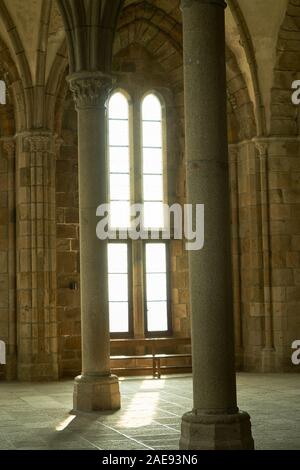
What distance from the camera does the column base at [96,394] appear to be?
10.5 metres

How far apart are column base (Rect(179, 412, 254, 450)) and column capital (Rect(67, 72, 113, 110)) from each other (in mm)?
5074

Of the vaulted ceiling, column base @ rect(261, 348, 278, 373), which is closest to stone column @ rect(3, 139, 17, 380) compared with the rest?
the vaulted ceiling

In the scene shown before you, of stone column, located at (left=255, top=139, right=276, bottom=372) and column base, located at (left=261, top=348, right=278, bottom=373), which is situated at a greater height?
stone column, located at (left=255, top=139, right=276, bottom=372)

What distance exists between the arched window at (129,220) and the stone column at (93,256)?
18.8 ft

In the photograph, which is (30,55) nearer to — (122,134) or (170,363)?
(122,134)

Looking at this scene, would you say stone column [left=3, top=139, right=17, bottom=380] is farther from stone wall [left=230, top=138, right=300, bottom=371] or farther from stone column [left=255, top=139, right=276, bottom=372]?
stone column [left=255, top=139, right=276, bottom=372]

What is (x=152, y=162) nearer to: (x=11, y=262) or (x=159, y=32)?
(x=159, y=32)

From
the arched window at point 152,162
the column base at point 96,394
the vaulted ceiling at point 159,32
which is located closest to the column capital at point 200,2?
the column base at point 96,394

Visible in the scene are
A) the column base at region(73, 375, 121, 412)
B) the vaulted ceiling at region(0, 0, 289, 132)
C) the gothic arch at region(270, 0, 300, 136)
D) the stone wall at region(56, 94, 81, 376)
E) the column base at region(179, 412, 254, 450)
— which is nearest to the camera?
the column base at region(179, 412, 254, 450)

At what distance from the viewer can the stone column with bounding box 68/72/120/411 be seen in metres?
10.6

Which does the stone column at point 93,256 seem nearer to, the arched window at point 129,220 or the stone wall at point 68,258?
the stone wall at point 68,258

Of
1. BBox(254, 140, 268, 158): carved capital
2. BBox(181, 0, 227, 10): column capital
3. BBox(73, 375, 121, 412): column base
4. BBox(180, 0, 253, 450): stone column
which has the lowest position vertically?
BBox(73, 375, 121, 412): column base

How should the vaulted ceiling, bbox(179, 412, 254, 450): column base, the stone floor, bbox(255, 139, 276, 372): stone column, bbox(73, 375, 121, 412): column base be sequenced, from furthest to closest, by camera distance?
bbox(255, 139, 276, 372): stone column → the vaulted ceiling → bbox(73, 375, 121, 412): column base → the stone floor → bbox(179, 412, 254, 450): column base

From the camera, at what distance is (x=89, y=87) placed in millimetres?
10836
